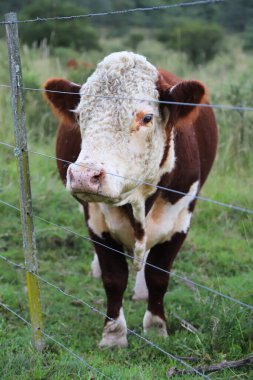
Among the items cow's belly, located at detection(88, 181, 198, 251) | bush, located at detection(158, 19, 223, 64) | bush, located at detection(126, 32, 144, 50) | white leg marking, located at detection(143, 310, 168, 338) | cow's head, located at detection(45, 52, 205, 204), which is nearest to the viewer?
cow's head, located at detection(45, 52, 205, 204)

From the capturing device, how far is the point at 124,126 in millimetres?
3045

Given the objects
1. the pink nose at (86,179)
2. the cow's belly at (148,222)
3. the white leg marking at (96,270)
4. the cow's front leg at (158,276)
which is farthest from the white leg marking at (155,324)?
the pink nose at (86,179)

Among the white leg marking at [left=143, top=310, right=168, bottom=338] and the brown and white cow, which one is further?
the white leg marking at [left=143, top=310, right=168, bottom=338]

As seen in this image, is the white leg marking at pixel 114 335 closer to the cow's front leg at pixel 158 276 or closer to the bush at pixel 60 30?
the cow's front leg at pixel 158 276

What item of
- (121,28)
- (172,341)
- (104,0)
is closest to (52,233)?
(172,341)

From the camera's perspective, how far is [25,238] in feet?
10.4

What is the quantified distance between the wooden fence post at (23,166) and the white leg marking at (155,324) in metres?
0.88

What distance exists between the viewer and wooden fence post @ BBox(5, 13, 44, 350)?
296cm

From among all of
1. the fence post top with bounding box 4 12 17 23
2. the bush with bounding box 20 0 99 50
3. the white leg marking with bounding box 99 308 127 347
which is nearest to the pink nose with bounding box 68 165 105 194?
the fence post top with bounding box 4 12 17 23

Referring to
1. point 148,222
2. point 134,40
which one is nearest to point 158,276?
point 148,222

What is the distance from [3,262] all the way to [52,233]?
0.61 meters

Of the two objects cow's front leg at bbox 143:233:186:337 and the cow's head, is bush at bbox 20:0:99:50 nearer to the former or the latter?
cow's front leg at bbox 143:233:186:337

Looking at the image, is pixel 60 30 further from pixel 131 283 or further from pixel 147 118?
pixel 147 118

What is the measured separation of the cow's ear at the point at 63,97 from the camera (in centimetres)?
355
